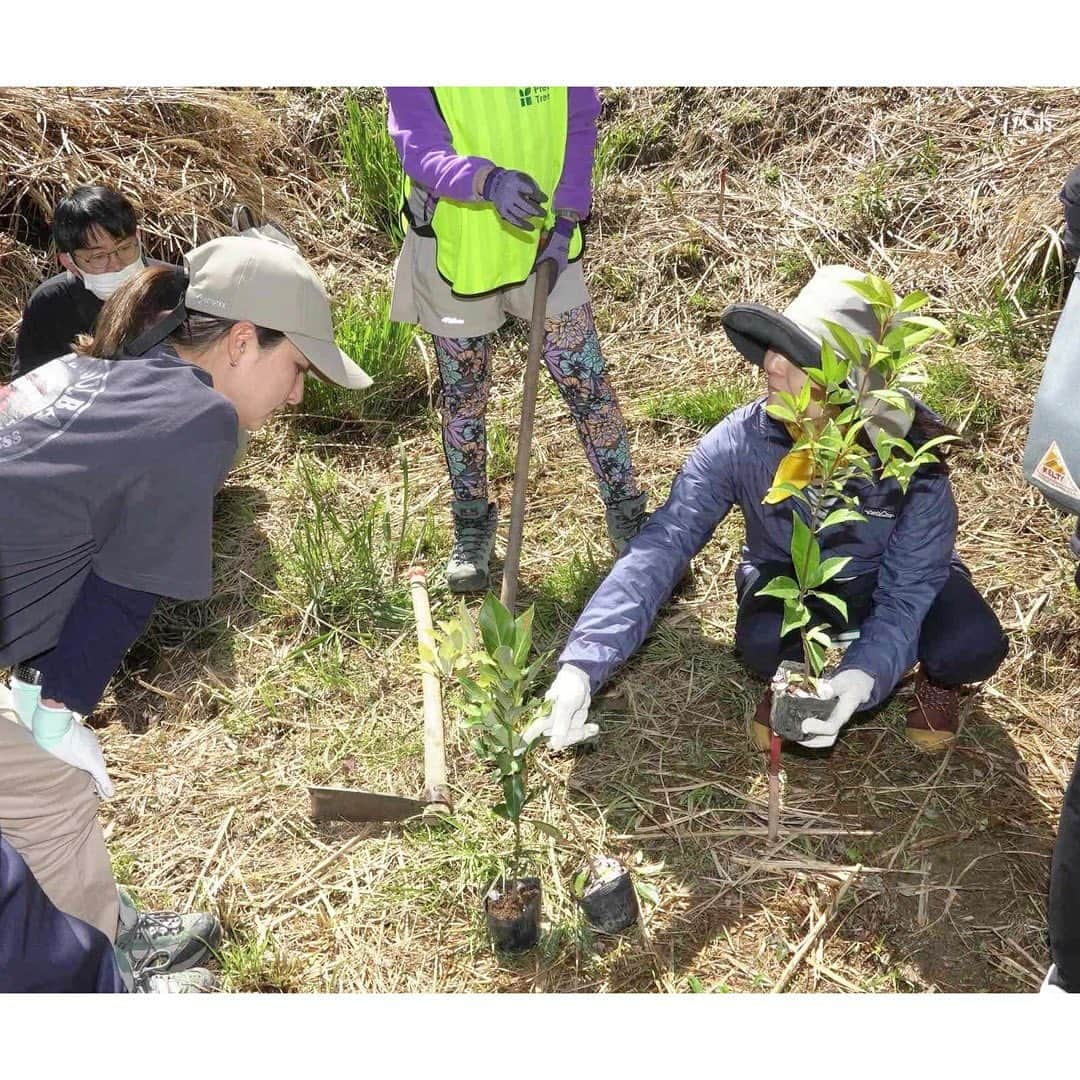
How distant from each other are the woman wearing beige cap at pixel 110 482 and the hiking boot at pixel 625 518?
1.29 m

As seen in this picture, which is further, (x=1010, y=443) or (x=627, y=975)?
(x=1010, y=443)

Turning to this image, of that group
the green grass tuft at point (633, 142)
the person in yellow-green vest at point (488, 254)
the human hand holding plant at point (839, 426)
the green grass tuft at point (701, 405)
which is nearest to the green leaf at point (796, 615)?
the human hand holding plant at point (839, 426)

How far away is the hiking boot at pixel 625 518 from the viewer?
12.1 ft

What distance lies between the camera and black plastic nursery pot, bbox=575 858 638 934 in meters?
2.61

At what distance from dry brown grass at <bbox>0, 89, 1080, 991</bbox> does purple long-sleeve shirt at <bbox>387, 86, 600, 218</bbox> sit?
113cm

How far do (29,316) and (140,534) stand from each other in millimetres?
1869

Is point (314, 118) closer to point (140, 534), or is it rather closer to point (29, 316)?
point (29, 316)

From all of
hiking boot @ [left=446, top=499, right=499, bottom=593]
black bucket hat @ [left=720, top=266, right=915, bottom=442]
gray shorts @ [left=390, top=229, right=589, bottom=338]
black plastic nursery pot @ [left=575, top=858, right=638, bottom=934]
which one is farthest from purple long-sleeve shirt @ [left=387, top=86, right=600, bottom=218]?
black plastic nursery pot @ [left=575, top=858, right=638, bottom=934]

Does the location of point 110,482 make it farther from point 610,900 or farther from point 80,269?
point 80,269

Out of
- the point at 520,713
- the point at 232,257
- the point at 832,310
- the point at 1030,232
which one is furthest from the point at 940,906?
the point at 1030,232

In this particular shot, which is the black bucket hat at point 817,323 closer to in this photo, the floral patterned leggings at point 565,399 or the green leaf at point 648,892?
the floral patterned leggings at point 565,399

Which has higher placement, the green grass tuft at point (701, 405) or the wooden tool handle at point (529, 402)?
the wooden tool handle at point (529, 402)

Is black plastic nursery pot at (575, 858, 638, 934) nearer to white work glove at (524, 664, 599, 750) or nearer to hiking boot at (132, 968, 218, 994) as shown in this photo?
white work glove at (524, 664, 599, 750)

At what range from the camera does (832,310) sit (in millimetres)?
2572
